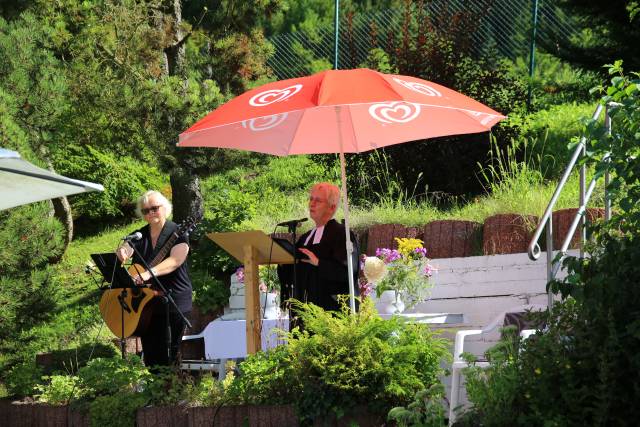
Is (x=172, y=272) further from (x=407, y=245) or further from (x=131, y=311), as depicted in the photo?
(x=407, y=245)

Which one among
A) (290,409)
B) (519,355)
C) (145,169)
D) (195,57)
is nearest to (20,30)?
(195,57)

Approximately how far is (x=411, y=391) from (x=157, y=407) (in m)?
1.67

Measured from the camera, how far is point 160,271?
6.92 metres

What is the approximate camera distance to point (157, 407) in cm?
599

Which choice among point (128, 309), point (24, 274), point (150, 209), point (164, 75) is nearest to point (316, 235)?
point (150, 209)

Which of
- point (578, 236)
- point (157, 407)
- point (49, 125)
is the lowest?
point (157, 407)

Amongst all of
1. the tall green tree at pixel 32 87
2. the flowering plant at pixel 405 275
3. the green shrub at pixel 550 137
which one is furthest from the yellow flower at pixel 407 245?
the tall green tree at pixel 32 87

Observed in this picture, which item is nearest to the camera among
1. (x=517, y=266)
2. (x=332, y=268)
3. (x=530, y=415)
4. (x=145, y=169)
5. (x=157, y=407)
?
(x=530, y=415)

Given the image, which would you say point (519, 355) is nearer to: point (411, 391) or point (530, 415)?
point (530, 415)

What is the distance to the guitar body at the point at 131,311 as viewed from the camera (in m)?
6.83

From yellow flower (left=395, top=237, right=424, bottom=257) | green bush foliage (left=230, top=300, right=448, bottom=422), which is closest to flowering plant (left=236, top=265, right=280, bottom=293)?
yellow flower (left=395, top=237, right=424, bottom=257)

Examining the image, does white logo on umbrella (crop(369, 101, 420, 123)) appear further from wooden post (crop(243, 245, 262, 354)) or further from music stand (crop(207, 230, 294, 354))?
wooden post (crop(243, 245, 262, 354))

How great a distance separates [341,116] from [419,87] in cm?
101

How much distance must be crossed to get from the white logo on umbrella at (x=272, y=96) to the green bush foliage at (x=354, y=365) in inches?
48.5
